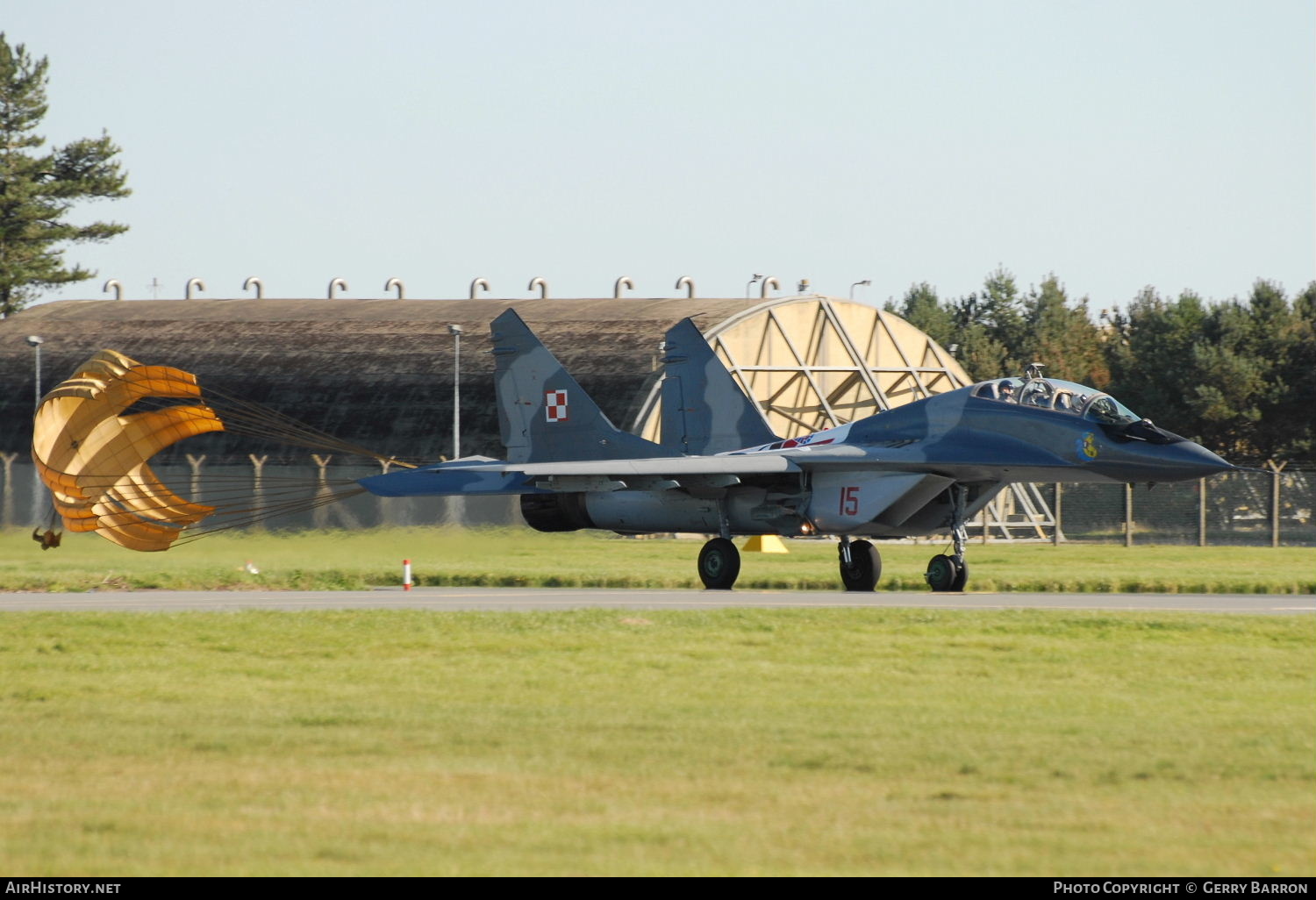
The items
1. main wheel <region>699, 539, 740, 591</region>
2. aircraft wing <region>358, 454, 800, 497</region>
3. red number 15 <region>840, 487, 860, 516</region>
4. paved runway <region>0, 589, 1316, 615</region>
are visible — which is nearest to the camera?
paved runway <region>0, 589, 1316, 615</region>

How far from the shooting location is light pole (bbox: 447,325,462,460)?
46.7 metres

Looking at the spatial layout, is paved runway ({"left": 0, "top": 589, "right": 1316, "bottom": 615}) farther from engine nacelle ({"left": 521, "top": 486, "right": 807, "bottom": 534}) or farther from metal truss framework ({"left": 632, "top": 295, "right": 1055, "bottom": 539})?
metal truss framework ({"left": 632, "top": 295, "right": 1055, "bottom": 539})

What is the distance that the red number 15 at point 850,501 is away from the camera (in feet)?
83.9

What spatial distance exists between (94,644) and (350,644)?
2.53m

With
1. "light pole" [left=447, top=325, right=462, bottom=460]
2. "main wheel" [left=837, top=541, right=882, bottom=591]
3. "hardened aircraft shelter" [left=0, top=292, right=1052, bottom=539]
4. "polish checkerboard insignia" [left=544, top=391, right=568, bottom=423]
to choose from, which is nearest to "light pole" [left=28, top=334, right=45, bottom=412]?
"hardened aircraft shelter" [left=0, top=292, right=1052, bottom=539]

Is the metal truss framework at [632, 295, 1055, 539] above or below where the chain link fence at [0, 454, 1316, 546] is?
above

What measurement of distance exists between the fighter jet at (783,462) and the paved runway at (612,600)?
114 cm

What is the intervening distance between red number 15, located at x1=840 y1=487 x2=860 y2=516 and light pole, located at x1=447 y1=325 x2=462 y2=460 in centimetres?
2158

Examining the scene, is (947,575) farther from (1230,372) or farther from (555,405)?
(1230,372)

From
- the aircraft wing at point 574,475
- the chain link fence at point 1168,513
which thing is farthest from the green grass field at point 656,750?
the chain link fence at point 1168,513

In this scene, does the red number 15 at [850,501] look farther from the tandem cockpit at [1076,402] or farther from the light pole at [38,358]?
the light pole at [38,358]

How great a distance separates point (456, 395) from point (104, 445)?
16.7m
